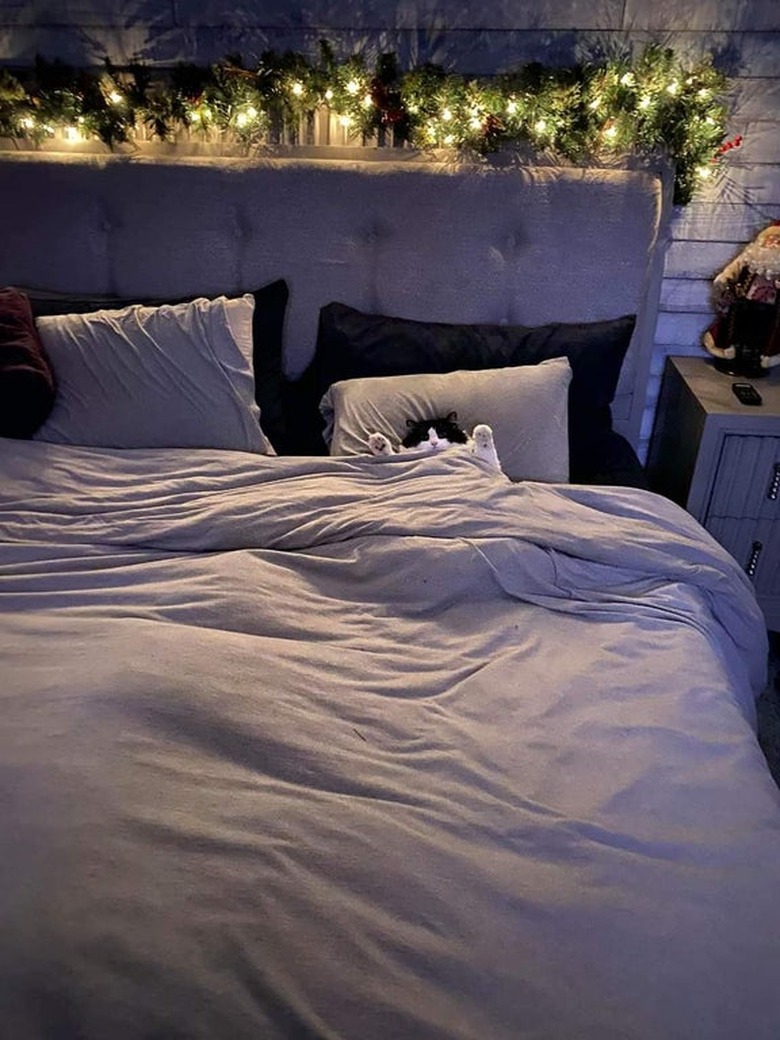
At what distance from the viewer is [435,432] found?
1633 mm

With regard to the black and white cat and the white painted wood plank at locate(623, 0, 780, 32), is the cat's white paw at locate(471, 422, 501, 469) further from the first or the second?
the white painted wood plank at locate(623, 0, 780, 32)

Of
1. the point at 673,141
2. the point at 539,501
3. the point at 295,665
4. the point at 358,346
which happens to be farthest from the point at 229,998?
the point at 673,141

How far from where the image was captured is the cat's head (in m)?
1.64

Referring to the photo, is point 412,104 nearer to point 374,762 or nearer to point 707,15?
point 707,15

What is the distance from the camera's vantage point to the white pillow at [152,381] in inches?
67.9

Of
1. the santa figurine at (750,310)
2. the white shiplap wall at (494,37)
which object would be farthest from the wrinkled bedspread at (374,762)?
the white shiplap wall at (494,37)

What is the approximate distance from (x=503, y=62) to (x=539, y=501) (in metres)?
1.18

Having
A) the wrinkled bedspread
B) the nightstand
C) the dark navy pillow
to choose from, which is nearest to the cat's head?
the wrinkled bedspread

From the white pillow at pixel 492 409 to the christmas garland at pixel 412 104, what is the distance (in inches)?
23.0

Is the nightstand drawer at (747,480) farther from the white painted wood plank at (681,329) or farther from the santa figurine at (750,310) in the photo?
the white painted wood plank at (681,329)

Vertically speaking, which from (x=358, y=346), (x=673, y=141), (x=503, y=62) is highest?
(x=503, y=62)

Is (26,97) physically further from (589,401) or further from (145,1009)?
(145,1009)

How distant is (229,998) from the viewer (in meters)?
0.74

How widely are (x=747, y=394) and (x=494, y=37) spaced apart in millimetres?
1039
